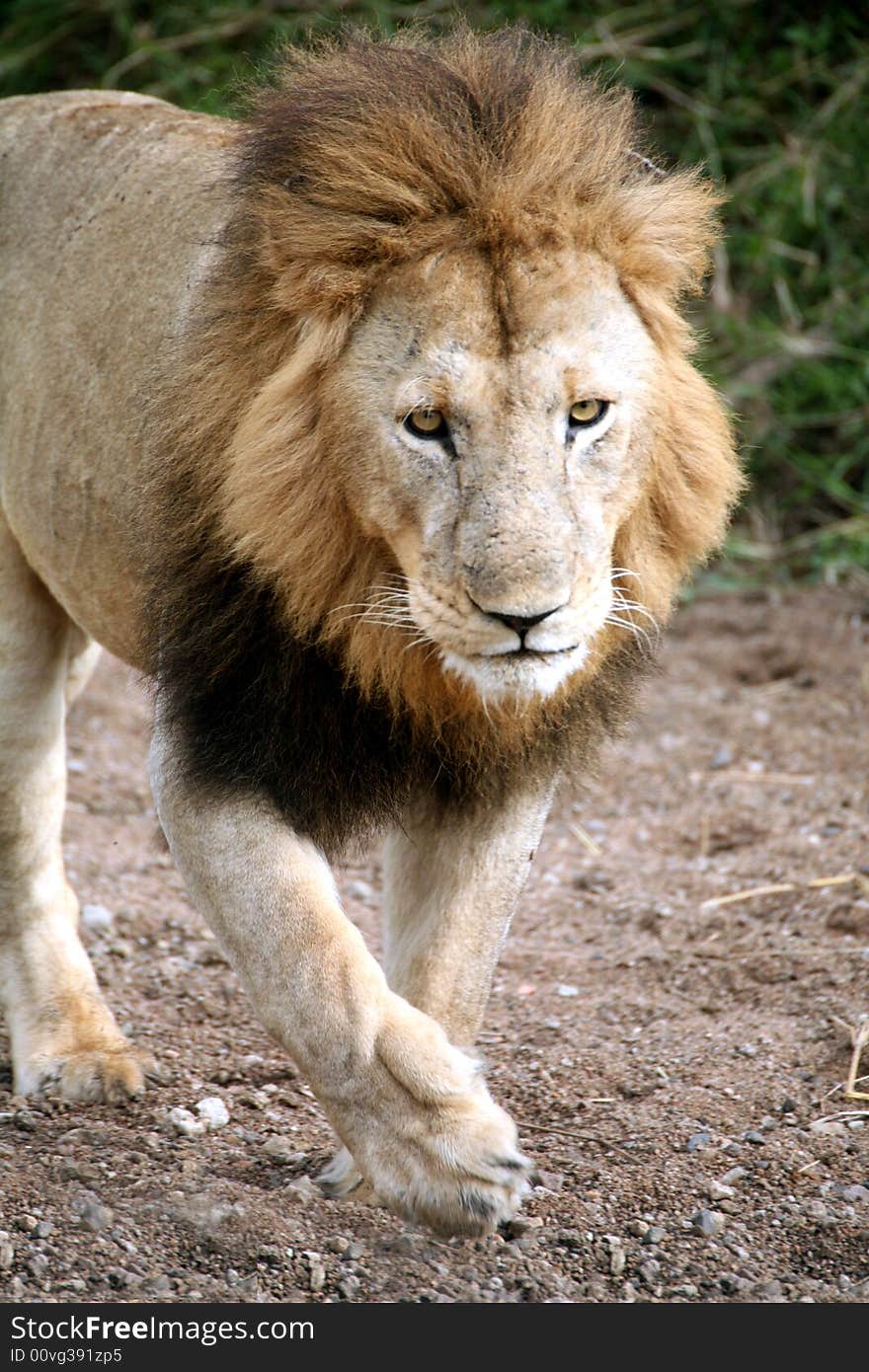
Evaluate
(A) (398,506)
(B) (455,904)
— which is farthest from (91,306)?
(B) (455,904)

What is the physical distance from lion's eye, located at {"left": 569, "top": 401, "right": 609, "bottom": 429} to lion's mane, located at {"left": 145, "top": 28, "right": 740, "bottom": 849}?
0.18m

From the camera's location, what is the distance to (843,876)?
4.57 metres

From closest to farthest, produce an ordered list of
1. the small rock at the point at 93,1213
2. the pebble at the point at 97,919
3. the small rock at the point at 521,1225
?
the small rock at the point at 93,1213 < the small rock at the point at 521,1225 < the pebble at the point at 97,919

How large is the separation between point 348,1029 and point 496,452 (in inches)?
32.1

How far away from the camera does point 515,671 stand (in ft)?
8.29

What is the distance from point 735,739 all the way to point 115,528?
288cm

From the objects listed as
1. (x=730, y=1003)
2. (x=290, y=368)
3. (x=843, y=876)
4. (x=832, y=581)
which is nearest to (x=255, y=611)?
(x=290, y=368)

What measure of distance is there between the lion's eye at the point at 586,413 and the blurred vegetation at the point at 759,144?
14.6ft

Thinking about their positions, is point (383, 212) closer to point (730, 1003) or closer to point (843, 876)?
point (730, 1003)

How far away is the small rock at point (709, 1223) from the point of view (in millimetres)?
2910

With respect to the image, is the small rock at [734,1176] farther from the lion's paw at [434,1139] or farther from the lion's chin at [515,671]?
the lion's chin at [515,671]

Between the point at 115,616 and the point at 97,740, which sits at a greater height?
the point at 115,616

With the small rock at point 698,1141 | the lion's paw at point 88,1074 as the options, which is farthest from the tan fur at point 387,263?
the lion's paw at point 88,1074

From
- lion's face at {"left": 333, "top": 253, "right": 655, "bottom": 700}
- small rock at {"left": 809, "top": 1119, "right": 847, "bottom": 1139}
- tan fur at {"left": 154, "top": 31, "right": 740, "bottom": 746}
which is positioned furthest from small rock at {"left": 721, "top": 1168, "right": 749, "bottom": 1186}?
lion's face at {"left": 333, "top": 253, "right": 655, "bottom": 700}
